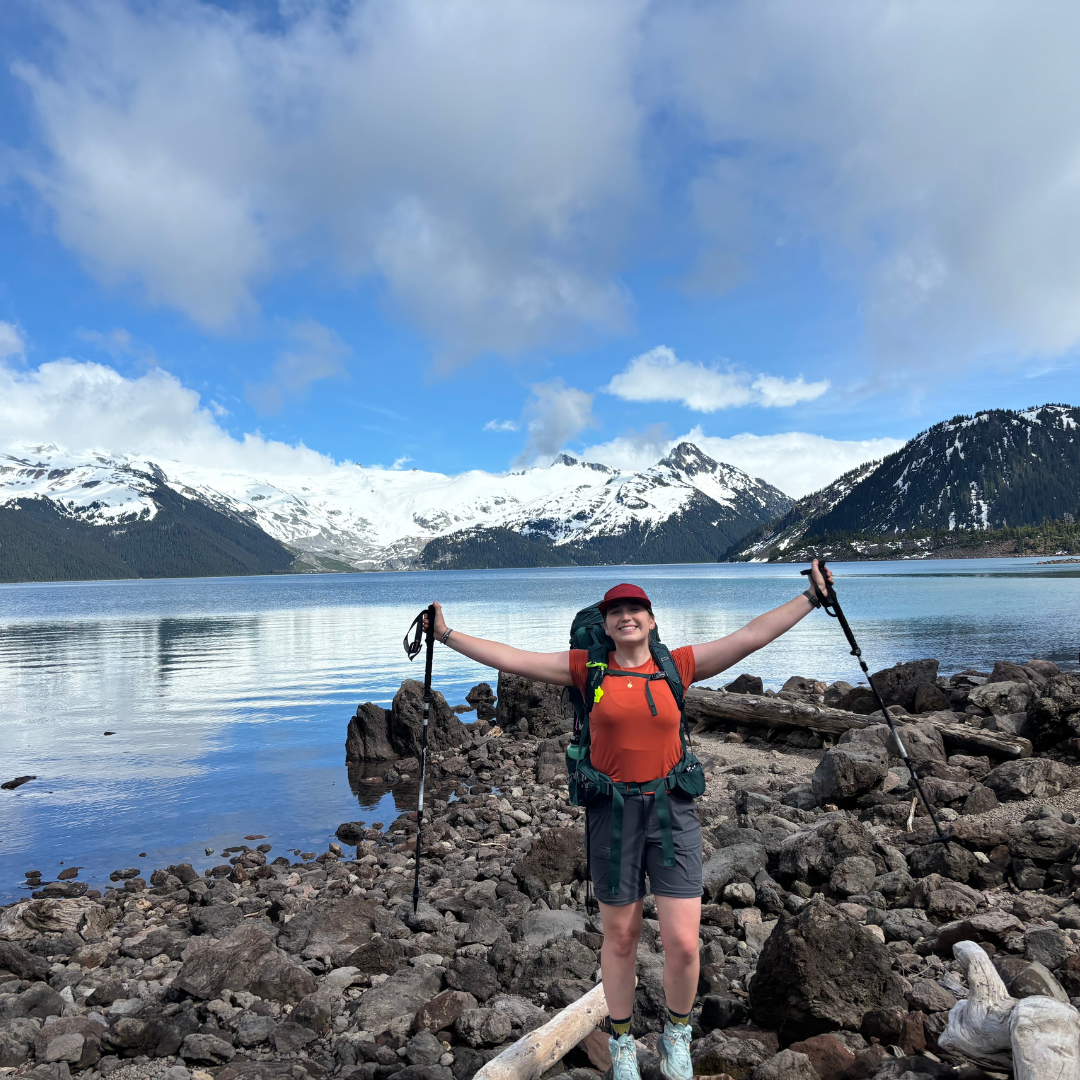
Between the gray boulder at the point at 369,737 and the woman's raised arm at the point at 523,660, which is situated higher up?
the woman's raised arm at the point at 523,660

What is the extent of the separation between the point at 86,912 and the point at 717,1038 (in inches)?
358

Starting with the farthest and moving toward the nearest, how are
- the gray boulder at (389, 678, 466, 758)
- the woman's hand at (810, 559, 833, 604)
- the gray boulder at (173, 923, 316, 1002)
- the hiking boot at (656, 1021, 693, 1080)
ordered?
the gray boulder at (389, 678, 466, 758) < the gray boulder at (173, 923, 316, 1002) < the woman's hand at (810, 559, 833, 604) < the hiking boot at (656, 1021, 693, 1080)

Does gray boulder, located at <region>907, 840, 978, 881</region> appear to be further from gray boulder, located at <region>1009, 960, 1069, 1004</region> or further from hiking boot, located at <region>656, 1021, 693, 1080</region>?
hiking boot, located at <region>656, 1021, 693, 1080</region>

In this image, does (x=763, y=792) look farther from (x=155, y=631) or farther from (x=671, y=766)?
(x=155, y=631)

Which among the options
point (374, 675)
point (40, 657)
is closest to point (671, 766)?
point (374, 675)

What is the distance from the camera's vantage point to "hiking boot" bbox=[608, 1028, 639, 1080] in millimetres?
5059

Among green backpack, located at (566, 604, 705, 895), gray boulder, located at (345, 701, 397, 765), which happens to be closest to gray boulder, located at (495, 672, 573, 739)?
gray boulder, located at (345, 701, 397, 765)

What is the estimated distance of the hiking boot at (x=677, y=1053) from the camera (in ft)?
16.5

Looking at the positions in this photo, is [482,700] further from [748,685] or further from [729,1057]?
[729,1057]

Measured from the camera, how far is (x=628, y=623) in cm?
512

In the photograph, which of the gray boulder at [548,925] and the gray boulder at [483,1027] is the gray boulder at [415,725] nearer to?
the gray boulder at [548,925]

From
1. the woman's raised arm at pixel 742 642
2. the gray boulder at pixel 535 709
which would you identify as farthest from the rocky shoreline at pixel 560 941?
the gray boulder at pixel 535 709

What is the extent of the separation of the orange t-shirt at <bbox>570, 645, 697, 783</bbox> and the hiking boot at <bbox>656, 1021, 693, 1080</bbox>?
5.54ft

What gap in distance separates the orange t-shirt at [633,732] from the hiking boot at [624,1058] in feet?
5.76
